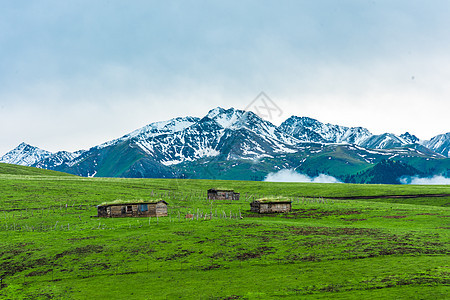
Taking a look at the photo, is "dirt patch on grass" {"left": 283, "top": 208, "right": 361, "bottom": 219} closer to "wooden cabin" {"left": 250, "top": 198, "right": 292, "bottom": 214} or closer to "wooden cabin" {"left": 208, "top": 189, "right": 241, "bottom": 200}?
"wooden cabin" {"left": 250, "top": 198, "right": 292, "bottom": 214}

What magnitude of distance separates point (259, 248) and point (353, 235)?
18593 mm

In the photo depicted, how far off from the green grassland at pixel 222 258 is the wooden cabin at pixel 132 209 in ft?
14.6

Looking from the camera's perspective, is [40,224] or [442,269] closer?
[442,269]

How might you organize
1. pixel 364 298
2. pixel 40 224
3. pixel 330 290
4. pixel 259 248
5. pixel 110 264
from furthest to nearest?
pixel 40 224
pixel 259 248
pixel 110 264
pixel 330 290
pixel 364 298

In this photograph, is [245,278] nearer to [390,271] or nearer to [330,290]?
[330,290]

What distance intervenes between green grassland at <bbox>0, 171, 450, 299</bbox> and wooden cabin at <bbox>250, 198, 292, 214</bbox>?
42.7 feet

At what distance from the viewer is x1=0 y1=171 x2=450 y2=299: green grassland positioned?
1596 inches

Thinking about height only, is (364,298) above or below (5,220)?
below

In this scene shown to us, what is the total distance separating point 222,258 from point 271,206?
178 feet

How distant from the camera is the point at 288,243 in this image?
60531 mm

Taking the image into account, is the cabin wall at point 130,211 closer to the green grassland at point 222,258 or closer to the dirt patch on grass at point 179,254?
the green grassland at point 222,258

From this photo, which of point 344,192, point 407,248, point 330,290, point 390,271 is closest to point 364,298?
point 330,290

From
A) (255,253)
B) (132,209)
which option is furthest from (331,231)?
(132,209)

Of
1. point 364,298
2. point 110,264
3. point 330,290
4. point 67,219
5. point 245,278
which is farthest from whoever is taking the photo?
point 67,219
